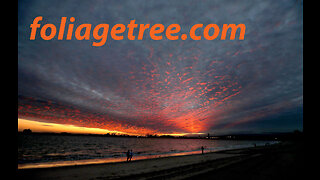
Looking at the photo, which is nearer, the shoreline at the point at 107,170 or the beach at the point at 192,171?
the beach at the point at 192,171

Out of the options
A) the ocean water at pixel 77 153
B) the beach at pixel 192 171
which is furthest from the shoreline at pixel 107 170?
the ocean water at pixel 77 153

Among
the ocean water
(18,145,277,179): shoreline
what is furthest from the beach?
the ocean water

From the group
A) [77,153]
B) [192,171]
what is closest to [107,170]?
[192,171]

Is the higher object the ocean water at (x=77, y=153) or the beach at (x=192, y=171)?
the beach at (x=192, y=171)

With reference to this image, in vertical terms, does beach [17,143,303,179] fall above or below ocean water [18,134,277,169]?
→ above

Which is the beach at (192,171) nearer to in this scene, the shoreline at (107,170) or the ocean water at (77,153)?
the shoreline at (107,170)

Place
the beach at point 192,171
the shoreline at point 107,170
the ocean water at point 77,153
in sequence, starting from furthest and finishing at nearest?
the ocean water at point 77,153 < the shoreline at point 107,170 < the beach at point 192,171

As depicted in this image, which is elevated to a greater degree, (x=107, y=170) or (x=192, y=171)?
(x=192, y=171)

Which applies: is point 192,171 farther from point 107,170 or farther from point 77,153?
point 77,153

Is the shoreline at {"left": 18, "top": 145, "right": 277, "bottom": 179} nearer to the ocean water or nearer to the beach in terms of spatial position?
the beach
